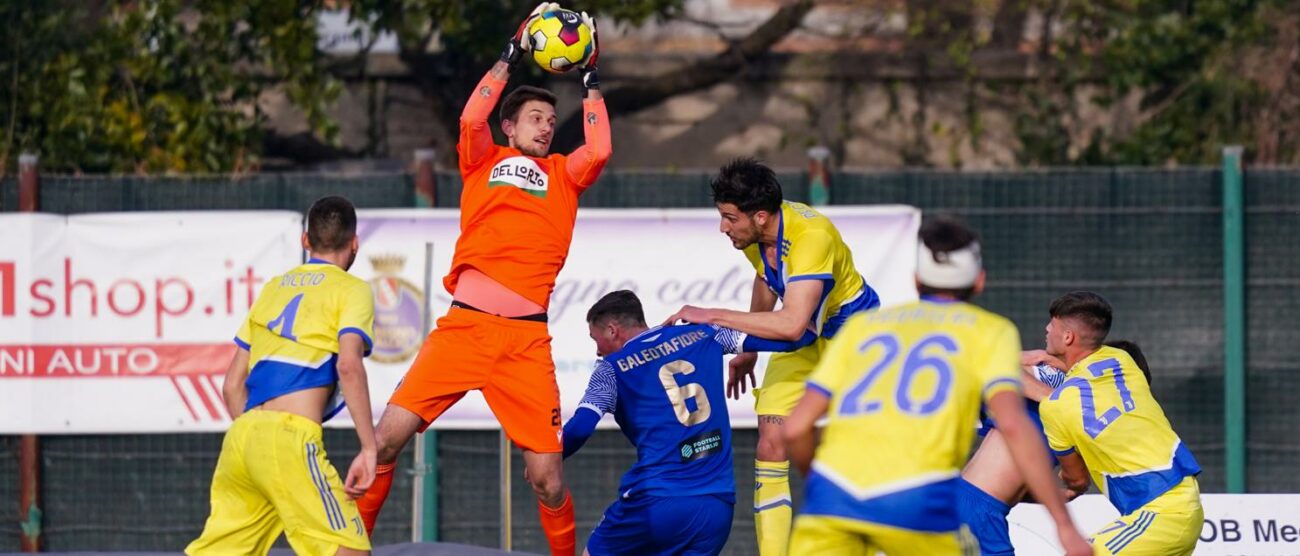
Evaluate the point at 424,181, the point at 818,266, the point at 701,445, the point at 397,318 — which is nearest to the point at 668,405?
the point at 701,445

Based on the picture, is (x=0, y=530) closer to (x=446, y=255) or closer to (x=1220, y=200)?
(x=446, y=255)

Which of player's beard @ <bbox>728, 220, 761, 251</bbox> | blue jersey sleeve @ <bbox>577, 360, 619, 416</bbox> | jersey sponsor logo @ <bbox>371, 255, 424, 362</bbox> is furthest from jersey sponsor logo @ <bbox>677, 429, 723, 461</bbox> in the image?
jersey sponsor logo @ <bbox>371, 255, 424, 362</bbox>

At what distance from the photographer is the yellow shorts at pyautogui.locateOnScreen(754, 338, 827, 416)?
7.29 m

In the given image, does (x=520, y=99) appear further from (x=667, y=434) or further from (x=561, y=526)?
(x=561, y=526)

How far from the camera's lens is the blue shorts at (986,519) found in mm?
7020

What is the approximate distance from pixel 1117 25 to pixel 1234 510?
23.6 ft

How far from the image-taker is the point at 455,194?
1049 centimetres

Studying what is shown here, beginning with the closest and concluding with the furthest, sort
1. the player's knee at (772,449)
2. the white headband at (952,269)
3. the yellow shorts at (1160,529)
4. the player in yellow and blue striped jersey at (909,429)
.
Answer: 1. the player in yellow and blue striped jersey at (909,429)
2. the white headband at (952,269)
3. the yellow shorts at (1160,529)
4. the player's knee at (772,449)

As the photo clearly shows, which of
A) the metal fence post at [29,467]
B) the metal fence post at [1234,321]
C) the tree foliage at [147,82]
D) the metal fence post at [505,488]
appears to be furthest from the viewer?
the tree foliage at [147,82]

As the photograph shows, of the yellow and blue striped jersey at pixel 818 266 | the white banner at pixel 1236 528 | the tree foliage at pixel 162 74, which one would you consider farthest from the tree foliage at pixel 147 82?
the white banner at pixel 1236 528

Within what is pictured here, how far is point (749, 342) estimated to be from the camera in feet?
23.2

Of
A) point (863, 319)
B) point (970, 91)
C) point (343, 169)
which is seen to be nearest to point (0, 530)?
point (343, 169)

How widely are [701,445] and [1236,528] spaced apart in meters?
2.93

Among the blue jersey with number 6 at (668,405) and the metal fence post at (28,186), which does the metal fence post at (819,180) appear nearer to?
the blue jersey with number 6 at (668,405)
